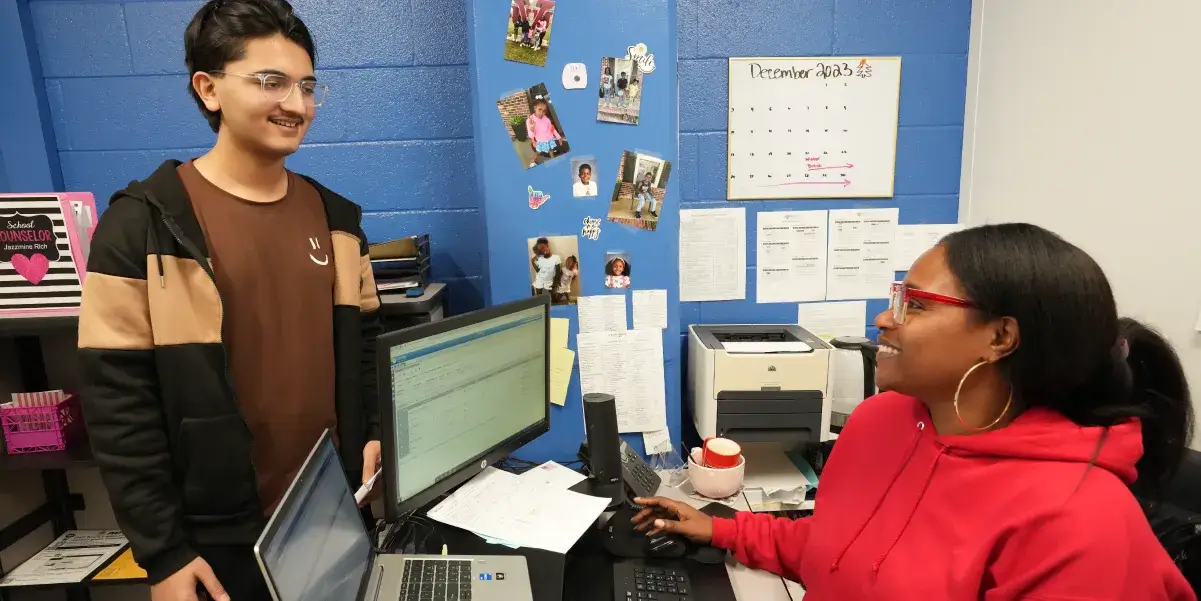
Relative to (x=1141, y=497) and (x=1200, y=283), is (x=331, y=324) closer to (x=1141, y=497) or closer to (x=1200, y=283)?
(x=1141, y=497)

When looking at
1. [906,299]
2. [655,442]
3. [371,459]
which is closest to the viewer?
[906,299]

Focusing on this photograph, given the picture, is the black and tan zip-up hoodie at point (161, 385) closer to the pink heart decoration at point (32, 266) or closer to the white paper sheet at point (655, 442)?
the pink heart decoration at point (32, 266)

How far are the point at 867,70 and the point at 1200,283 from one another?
1.06 m

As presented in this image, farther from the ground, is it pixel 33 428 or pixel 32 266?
pixel 32 266

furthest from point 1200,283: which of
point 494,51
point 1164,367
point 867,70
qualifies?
point 494,51

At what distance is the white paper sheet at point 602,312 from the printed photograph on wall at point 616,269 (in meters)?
0.04

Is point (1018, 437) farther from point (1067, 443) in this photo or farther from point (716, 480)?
point (716, 480)

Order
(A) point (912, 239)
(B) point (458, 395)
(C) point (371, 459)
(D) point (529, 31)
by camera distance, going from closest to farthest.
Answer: (B) point (458, 395) < (C) point (371, 459) < (D) point (529, 31) < (A) point (912, 239)

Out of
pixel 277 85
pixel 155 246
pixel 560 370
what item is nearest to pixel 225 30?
pixel 277 85

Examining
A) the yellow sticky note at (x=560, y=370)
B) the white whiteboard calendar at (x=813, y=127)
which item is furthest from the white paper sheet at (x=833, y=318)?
the yellow sticky note at (x=560, y=370)

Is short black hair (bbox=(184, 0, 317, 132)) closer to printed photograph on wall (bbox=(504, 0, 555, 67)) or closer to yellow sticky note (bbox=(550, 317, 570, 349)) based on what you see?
printed photograph on wall (bbox=(504, 0, 555, 67))

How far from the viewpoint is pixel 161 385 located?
108 centimetres

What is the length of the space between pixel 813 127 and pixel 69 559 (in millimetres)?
2508

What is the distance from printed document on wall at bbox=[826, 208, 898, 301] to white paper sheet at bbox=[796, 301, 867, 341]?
0.11ft
